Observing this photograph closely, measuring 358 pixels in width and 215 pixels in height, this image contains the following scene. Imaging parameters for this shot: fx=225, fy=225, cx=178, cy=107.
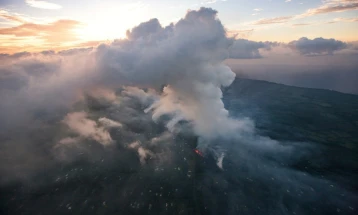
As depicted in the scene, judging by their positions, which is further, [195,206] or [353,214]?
[195,206]

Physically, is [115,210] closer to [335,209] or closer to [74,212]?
[74,212]

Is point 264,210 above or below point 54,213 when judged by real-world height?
above

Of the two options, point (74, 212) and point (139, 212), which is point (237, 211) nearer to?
point (139, 212)

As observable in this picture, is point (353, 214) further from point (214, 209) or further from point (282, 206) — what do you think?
point (214, 209)

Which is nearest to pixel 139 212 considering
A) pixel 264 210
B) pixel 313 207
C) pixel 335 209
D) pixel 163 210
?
pixel 163 210

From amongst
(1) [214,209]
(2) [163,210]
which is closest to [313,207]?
(1) [214,209]

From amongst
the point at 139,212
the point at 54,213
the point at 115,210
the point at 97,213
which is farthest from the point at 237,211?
the point at 54,213

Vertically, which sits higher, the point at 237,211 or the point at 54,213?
the point at 237,211

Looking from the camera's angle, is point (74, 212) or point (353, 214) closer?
point (353, 214)
